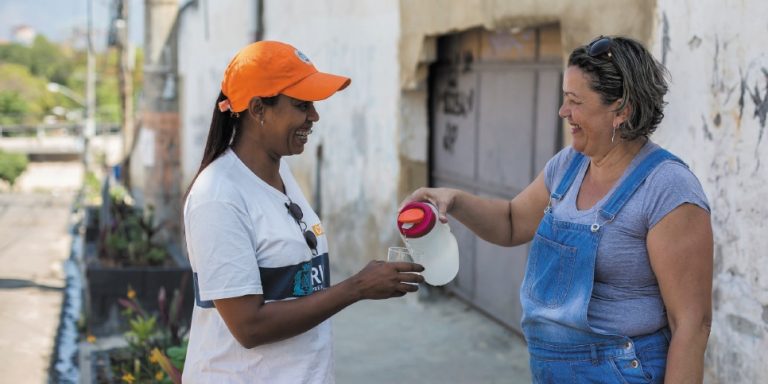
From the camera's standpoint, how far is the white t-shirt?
7.32 feet

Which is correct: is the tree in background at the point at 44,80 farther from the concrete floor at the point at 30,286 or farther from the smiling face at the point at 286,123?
the smiling face at the point at 286,123

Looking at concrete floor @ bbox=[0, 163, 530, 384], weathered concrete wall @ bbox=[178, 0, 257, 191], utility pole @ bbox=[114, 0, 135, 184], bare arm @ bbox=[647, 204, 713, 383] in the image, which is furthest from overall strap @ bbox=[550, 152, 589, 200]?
utility pole @ bbox=[114, 0, 135, 184]

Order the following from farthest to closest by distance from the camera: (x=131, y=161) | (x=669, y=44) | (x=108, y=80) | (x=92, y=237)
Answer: (x=108, y=80), (x=131, y=161), (x=92, y=237), (x=669, y=44)

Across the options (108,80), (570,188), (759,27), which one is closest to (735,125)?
(759,27)

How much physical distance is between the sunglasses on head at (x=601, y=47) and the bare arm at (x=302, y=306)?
27.6 inches

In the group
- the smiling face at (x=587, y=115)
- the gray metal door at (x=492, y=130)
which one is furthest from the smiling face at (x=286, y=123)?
the gray metal door at (x=492, y=130)

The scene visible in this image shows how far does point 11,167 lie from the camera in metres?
51.5

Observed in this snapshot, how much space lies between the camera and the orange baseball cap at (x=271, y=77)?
7.79 ft

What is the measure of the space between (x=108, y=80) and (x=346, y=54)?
97217 mm

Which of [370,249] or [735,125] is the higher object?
[735,125]

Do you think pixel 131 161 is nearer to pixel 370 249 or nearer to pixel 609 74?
pixel 370 249

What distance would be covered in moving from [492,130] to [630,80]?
4.13 meters

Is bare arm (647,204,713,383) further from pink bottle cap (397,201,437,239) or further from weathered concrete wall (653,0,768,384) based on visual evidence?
weathered concrete wall (653,0,768,384)

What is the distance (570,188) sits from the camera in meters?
2.51
